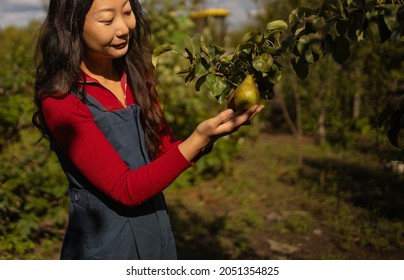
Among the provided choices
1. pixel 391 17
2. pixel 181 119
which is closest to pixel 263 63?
pixel 391 17

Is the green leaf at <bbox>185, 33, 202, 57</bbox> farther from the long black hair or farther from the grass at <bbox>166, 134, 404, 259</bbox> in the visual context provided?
the grass at <bbox>166, 134, 404, 259</bbox>

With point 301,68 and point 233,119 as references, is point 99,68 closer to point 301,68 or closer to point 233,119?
point 233,119

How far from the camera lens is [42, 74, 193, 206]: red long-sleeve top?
53.4 inches

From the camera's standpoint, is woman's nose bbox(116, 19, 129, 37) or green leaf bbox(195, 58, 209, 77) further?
woman's nose bbox(116, 19, 129, 37)

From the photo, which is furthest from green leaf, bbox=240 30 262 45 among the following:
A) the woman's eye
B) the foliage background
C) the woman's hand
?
the foliage background

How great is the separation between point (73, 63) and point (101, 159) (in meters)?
0.36

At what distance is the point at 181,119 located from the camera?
5016mm

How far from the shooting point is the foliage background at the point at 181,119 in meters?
3.42

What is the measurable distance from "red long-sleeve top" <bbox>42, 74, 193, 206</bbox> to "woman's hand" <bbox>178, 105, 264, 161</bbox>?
3 cm

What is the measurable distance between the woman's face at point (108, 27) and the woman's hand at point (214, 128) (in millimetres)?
412

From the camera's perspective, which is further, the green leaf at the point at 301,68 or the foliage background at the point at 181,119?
the foliage background at the point at 181,119

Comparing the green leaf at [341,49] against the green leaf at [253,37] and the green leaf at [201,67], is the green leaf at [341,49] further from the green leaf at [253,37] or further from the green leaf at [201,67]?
the green leaf at [201,67]

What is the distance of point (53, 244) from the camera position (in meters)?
3.58

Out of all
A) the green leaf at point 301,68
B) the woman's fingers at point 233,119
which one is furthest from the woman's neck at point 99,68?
the green leaf at point 301,68
